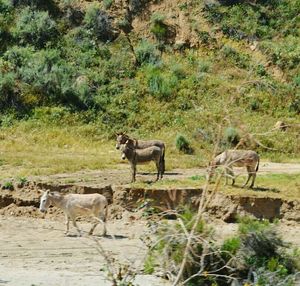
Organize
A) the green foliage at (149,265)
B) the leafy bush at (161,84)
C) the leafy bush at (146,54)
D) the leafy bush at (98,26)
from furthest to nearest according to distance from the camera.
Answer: the leafy bush at (98,26) < the leafy bush at (146,54) < the leafy bush at (161,84) < the green foliage at (149,265)

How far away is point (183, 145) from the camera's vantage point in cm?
3316

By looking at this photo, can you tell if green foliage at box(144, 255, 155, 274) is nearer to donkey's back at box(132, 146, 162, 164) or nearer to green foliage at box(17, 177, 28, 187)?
green foliage at box(17, 177, 28, 187)

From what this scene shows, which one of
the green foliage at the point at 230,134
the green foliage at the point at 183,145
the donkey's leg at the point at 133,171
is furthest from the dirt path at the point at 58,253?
the green foliage at the point at 183,145

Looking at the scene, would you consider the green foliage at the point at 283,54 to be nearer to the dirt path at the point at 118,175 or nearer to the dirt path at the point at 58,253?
the dirt path at the point at 118,175

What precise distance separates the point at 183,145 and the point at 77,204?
42.6 ft

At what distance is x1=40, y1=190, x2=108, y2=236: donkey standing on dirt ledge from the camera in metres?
20.6

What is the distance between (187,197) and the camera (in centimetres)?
2269

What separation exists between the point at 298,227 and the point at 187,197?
3.43m

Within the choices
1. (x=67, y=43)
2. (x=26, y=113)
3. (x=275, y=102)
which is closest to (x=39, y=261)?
(x=26, y=113)

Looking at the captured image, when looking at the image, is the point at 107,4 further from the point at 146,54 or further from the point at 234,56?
the point at 234,56

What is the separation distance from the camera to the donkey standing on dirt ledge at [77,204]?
2059cm

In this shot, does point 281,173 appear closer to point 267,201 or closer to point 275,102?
point 267,201

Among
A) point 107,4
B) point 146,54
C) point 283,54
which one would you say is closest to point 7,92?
point 146,54

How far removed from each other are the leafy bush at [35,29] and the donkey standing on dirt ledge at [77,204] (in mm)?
21756
